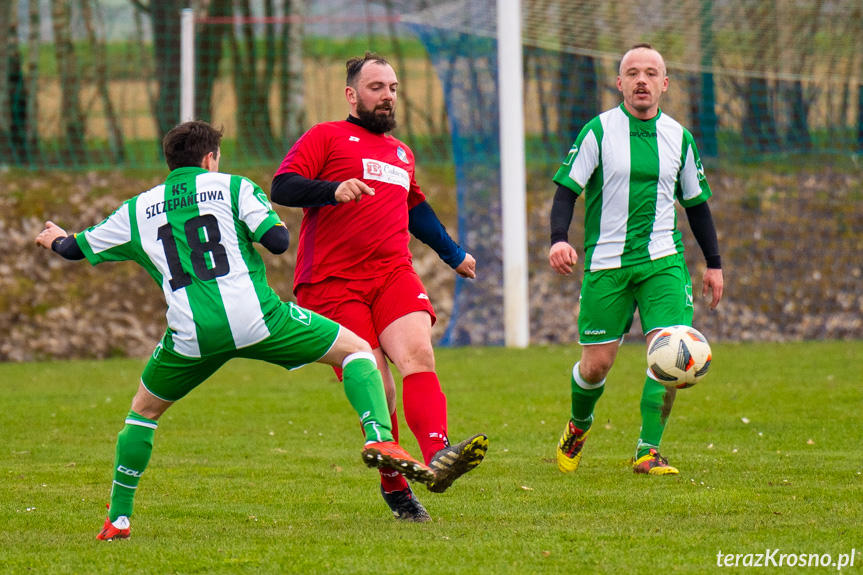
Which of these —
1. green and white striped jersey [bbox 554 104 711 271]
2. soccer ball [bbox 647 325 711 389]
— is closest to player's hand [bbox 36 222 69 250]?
green and white striped jersey [bbox 554 104 711 271]

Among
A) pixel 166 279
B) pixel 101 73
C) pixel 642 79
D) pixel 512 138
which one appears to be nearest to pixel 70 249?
pixel 166 279

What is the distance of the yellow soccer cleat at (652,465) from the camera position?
6.11 metres

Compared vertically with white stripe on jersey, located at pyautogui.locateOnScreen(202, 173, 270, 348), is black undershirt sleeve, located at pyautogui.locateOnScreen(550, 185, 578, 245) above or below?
below

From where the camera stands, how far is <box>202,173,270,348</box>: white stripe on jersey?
442 cm

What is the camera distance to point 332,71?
1978 centimetres

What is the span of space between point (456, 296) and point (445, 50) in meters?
3.16

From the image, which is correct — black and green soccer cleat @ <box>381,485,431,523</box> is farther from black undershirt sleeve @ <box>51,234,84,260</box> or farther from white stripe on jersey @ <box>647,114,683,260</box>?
white stripe on jersey @ <box>647,114,683,260</box>

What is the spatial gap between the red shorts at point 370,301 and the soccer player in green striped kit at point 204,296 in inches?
19.2

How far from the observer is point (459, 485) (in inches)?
236

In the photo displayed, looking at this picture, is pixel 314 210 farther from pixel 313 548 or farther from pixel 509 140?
pixel 509 140

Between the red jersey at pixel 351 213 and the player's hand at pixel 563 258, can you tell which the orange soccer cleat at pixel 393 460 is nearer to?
the red jersey at pixel 351 213

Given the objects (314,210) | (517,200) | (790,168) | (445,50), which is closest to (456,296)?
(517,200)

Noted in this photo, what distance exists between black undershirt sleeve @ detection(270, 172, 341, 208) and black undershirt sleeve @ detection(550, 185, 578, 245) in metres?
1.61

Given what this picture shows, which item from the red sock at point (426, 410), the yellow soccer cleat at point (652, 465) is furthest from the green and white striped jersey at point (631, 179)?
the red sock at point (426, 410)
